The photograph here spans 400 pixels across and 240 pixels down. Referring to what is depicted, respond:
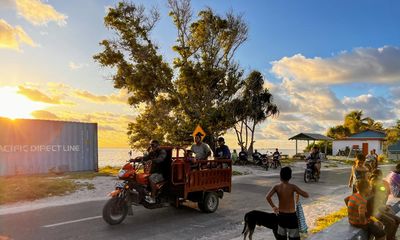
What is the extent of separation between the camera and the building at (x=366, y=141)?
6066 centimetres

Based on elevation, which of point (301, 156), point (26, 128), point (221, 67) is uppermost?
point (221, 67)

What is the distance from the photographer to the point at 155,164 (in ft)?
33.6

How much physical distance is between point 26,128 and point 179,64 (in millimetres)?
13838

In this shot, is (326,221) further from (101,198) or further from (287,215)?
(101,198)

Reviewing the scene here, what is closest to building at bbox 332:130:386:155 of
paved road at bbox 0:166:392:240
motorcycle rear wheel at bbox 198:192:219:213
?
motorcycle rear wheel at bbox 198:192:219:213

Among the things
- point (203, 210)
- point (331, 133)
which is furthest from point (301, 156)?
point (203, 210)

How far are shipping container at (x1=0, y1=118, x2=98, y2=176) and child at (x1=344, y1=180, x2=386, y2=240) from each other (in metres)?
17.0

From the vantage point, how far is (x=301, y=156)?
49.0 metres

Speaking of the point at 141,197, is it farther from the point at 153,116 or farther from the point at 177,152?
the point at 153,116

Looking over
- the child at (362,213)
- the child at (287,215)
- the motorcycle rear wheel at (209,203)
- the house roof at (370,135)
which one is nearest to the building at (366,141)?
the house roof at (370,135)

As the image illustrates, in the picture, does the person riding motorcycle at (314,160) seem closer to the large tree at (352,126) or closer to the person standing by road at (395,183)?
the person standing by road at (395,183)

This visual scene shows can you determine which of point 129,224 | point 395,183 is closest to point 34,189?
point 129,224

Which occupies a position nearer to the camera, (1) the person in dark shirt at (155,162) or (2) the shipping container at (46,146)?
(1) the person in dark shirt at (155,162)

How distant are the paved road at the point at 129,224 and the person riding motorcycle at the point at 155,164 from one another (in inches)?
29.0
